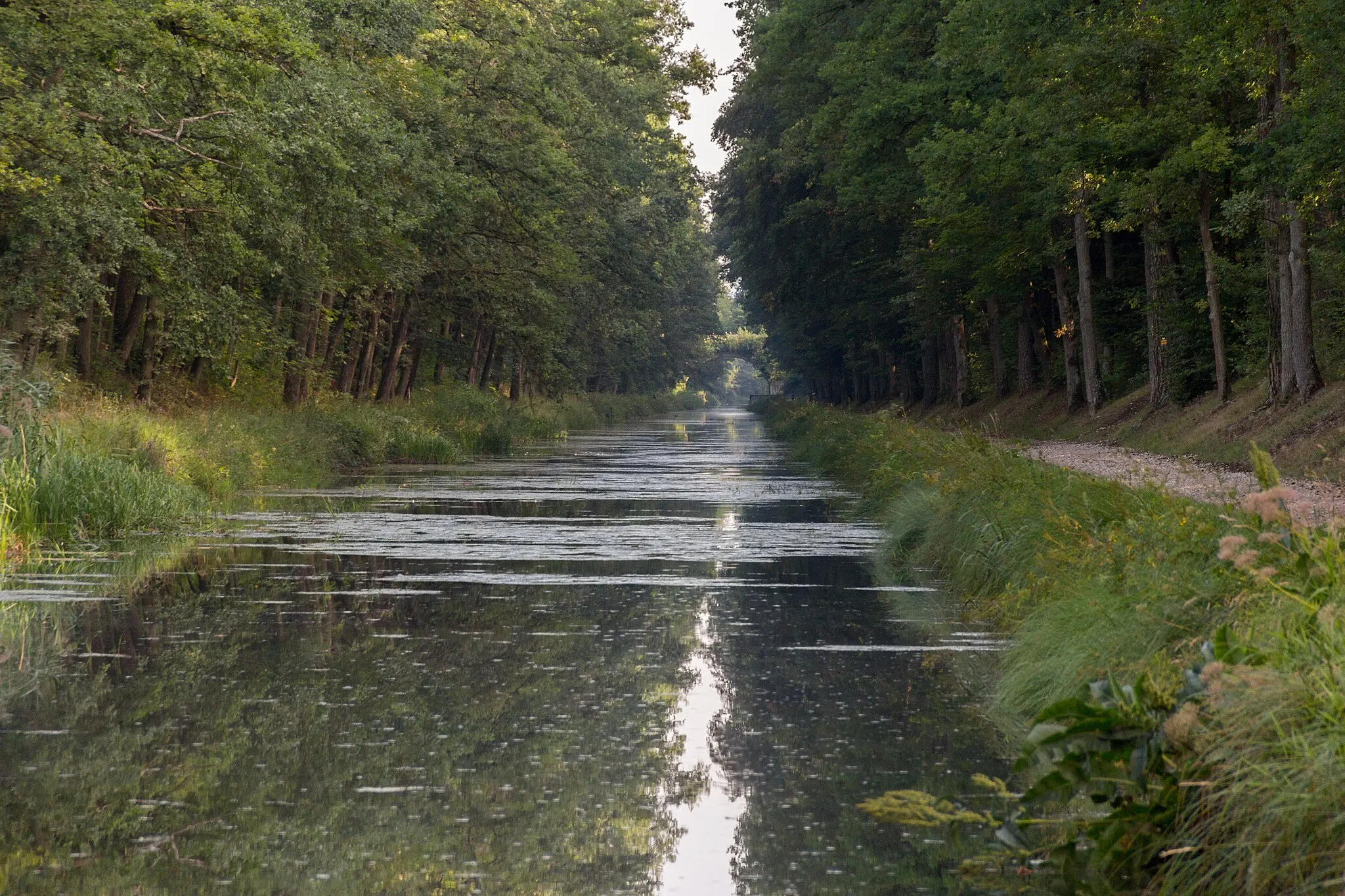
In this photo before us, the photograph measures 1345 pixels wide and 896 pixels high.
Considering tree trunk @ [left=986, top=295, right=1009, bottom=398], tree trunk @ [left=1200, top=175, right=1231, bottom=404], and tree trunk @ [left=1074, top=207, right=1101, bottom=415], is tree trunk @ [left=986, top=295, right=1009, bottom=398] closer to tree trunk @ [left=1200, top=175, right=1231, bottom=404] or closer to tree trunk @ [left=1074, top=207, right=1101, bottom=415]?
tree trunk @ [left=1074, top=207, right=1101, bottom=415]

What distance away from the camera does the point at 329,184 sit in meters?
28.6

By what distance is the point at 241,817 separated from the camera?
670cm

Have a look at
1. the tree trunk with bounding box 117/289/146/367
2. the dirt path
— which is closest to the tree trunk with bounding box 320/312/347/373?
the tree trunk with bounding box 117/289/146/367

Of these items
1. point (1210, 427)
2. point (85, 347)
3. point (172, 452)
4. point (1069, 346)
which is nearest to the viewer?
point (172, 452)

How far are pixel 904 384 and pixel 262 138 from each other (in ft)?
154

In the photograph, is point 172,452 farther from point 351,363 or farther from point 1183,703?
point 351,363

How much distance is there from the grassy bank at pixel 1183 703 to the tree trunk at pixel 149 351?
2632cm

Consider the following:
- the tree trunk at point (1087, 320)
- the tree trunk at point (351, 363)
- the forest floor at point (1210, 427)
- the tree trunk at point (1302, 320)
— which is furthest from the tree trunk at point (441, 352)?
the tree trunk at point (1302, 320)

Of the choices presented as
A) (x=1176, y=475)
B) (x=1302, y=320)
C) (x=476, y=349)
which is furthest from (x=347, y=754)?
(x=476, y=349)

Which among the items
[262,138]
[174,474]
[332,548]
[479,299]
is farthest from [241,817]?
[479,299]

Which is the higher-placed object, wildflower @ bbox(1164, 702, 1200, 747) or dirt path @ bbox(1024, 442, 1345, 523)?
wildflower @ bbox(1164, 702, 1200, 747)

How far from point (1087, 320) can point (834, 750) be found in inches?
1439

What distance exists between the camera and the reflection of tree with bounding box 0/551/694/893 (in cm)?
610

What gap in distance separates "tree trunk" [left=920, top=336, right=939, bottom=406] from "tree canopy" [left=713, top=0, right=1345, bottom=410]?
128 millimetres
